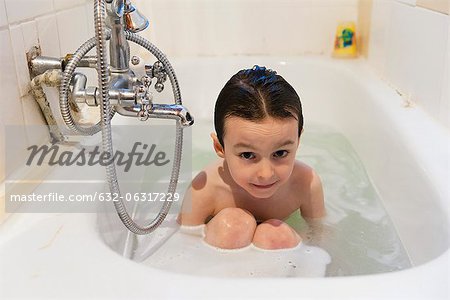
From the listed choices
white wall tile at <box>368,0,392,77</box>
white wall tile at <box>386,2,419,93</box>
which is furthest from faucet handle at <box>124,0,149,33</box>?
white wall tile at <box>368,0,392,77</box>

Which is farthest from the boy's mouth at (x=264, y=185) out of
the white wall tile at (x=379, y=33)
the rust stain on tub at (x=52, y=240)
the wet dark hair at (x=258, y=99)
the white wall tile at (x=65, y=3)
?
the white wall tile at (x=379, y=33)

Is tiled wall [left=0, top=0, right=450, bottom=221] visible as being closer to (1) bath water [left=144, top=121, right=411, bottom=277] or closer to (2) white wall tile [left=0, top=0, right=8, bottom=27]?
(2) white wall tile [left=0, top=0, right=8, bottom=27]

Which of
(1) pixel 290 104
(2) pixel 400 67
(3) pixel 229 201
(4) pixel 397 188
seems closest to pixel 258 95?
(1) pixel 290 104

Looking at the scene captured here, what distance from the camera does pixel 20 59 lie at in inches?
35.9

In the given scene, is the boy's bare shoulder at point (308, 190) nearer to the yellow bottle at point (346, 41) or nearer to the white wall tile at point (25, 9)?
the white wall tile at point (25, 9)

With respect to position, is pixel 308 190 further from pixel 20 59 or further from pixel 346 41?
pixel 346 41

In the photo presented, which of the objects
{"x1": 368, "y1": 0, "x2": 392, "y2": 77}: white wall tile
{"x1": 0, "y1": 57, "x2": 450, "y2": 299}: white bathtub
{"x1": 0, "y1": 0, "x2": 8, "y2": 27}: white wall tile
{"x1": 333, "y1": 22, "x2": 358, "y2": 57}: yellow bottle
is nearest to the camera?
{"x1": 0, "y1": 57, "x2": 450, "y2": 299}: white bathtub

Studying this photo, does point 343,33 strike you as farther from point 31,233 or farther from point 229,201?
point 31,233

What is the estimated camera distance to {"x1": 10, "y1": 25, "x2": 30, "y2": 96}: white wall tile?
89 cm

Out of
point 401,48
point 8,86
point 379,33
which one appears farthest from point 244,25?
point 8,86

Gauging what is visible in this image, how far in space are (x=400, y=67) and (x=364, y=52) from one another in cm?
46

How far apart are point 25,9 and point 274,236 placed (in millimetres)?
640

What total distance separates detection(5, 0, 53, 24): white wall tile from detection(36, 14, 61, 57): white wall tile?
17mm

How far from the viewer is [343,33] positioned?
191 cm
